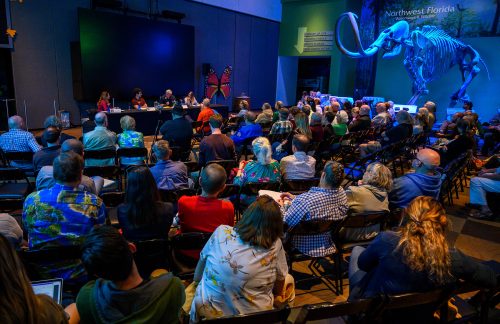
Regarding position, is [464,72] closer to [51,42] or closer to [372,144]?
[372,144]

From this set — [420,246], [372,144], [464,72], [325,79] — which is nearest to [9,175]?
[420,246]

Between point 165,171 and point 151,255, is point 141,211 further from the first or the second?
point 165,171

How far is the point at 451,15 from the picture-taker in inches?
460

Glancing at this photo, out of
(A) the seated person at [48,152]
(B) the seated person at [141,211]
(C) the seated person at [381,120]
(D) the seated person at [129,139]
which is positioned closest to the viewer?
(B) the seated person at [141,211]

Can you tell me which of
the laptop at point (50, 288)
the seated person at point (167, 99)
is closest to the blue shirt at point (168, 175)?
the laptop at point (50, 288)

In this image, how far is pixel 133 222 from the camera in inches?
96.3

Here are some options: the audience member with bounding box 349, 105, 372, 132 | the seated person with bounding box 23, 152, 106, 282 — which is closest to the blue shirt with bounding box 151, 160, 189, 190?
the seated person with bounding box 23, 152, 106, 282

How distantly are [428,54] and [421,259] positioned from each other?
37.8ft

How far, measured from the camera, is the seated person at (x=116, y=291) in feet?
4.52

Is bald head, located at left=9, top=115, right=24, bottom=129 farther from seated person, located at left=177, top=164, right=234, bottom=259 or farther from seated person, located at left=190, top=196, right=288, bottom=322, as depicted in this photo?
seated person, located at left=190, top=196, right=288, bottom=322

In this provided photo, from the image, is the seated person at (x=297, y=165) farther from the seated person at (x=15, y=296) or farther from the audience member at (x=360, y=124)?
Answer: the audience member at (x=360, y=124)

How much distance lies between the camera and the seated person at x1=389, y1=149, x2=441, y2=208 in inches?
136

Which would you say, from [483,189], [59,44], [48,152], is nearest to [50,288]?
[48,152]

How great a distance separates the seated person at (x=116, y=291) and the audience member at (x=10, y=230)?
1014 millimetres
